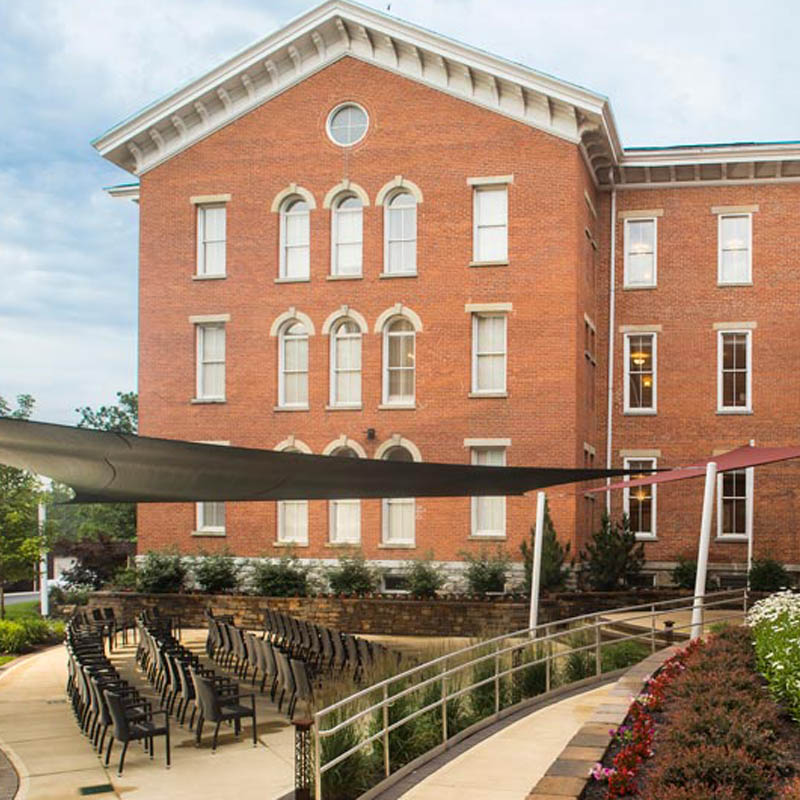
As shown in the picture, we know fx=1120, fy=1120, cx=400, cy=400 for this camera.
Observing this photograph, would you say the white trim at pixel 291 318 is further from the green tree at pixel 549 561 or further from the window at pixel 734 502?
the window at pixel 734 502

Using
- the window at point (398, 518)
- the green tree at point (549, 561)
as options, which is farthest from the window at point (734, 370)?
the window at point (398, 518)

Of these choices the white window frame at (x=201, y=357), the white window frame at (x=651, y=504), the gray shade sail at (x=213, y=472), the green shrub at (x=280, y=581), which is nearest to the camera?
the gray shade sail at (x=213, y=472)

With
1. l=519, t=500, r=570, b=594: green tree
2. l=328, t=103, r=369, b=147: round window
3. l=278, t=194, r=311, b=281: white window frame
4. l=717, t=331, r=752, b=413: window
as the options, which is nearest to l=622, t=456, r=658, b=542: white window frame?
l=717, t=331, r=752, b=413: window

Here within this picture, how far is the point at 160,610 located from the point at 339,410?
626 cm

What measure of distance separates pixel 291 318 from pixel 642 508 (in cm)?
998

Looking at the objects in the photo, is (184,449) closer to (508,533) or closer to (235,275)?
(508,533)

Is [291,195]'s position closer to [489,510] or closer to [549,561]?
[489,510]

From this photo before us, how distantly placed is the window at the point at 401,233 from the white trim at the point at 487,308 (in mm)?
1840

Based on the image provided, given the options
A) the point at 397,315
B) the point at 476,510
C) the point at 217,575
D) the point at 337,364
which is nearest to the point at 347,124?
the point at 397,315

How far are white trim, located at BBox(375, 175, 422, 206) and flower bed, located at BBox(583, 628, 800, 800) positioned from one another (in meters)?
17.7

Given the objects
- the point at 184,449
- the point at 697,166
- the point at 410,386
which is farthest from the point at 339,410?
the point at 184,449

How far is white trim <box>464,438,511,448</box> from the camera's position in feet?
84.9

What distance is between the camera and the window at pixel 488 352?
26328mm

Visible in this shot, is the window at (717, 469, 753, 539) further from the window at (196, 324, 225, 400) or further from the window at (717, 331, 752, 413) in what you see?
the window at (196, 324, 225, 400)
